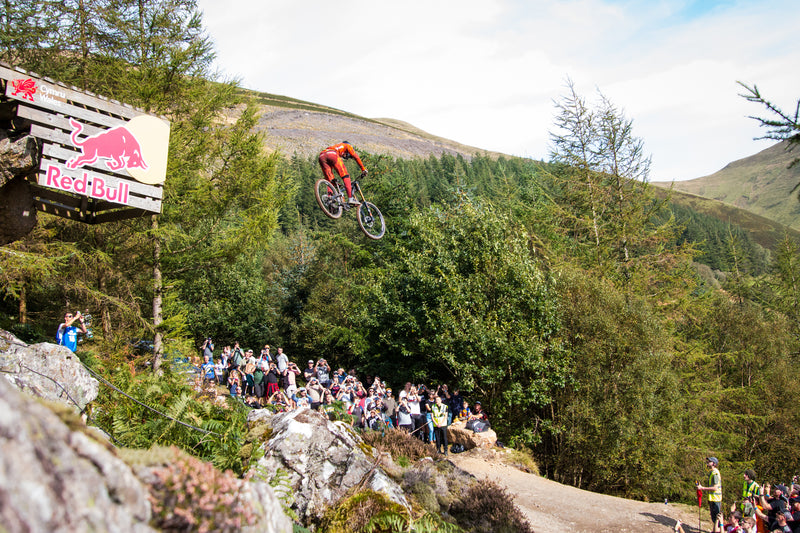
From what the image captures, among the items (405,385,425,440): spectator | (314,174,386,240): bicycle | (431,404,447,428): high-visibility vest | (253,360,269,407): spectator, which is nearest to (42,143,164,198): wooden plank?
(314,174,386,240): bicycle

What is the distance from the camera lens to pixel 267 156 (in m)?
16.1

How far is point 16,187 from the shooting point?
7688mm

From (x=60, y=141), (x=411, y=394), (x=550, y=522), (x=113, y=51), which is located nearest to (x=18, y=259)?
(x=60, y=141)

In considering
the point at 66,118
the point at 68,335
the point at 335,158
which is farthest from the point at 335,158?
the point at 68,335

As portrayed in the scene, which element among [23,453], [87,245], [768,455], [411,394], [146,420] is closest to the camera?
[23,453]

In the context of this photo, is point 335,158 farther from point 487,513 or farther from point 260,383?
point 260,383

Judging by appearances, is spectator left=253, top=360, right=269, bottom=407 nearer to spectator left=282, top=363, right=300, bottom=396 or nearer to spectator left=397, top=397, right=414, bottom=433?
spectator left=282, top=363, right=300, bottom=396

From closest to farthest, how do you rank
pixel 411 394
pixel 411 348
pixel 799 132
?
pixel 799 132, pixel 411 394, pixel 411 348

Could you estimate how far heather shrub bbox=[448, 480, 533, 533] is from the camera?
342 inches

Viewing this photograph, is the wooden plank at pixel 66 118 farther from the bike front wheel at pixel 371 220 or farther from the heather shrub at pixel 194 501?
the heather shrub at pixel 194 501

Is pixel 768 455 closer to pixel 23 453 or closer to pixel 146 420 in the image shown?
pixel 146 420

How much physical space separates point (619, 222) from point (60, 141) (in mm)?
24868

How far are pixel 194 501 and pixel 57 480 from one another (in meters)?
0.79

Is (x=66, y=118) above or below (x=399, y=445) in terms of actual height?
above
